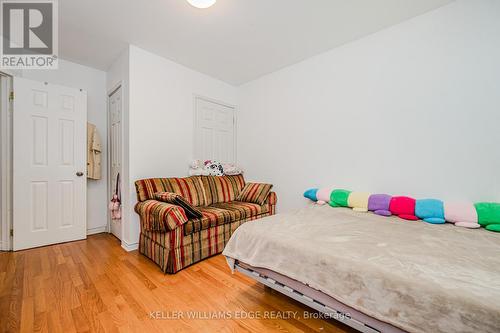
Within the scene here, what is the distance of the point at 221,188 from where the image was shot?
309 centimetres

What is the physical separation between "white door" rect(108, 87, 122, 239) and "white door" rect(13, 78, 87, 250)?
32cm

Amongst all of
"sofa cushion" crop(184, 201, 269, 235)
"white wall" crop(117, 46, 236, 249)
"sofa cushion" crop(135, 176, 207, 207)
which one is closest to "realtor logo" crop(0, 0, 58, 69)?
"white wall" crop(117, 46, 236, 249)

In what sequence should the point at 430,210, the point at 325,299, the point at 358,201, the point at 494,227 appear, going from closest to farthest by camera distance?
1. the point at 325,299
2. the point at 494,227
3. the point at 430,210
4. the point at 358,201

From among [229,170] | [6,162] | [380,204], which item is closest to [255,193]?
[229,170]

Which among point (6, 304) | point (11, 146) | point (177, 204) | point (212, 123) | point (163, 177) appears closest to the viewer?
point (6, 304)

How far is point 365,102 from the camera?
238 cm

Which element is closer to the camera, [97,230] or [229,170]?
[97,230]

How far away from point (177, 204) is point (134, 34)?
78.7 inches

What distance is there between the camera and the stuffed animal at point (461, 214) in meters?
1.64

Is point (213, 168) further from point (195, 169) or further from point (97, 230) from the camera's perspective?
point (97, 230)

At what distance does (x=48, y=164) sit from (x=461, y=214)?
4.46m

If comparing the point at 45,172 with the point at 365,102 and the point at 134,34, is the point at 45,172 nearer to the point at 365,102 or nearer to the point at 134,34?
the point at 134,34

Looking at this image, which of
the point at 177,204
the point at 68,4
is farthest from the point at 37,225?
the point at 68,4

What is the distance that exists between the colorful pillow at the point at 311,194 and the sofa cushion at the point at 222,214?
24.5 inches
